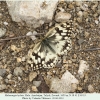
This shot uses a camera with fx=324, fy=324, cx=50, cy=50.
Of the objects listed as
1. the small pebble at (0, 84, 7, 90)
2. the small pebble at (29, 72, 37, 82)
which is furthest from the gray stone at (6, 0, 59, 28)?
the small pebble at (0, 84, 7, 90)

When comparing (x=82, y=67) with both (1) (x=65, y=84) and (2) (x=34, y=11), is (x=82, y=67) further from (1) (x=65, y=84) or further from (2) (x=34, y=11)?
(2) (x=34, y=11)

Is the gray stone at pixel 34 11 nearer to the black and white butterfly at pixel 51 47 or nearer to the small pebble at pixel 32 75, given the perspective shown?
the black and white butterfly at pixel 51 47

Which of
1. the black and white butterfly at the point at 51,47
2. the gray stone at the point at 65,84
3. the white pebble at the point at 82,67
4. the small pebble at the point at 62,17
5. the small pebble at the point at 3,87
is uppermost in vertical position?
the small pebble at the point at 62,17

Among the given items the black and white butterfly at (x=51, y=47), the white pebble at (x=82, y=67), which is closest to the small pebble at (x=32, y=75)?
the black and white butterfly at (x=51, y=47)

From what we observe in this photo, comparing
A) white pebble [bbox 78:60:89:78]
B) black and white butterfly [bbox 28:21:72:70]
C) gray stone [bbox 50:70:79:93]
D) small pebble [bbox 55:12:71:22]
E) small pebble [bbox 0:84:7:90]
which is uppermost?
small pebble [bbox 55:12:71:22]

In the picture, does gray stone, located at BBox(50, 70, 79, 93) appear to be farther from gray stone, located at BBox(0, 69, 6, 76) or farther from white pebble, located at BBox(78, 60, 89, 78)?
gray stone, located at BBox(0, 69, 6, 76)

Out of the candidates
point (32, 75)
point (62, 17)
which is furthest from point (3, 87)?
point (62, 17)

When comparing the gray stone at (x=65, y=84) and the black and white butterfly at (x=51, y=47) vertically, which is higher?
the black and white butterfly at (x=51, y=47)

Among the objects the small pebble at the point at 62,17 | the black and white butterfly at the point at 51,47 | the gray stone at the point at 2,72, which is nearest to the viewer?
the black and white butterfly at the point at 51,47
